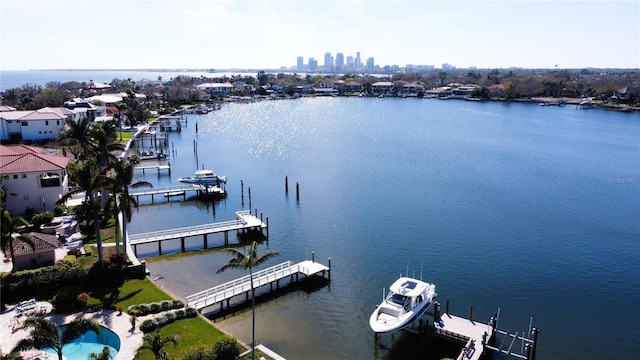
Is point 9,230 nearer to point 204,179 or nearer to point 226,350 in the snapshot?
point 226,350

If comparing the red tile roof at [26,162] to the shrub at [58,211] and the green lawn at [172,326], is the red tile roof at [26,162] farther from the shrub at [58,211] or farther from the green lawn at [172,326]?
the green lawn at [172,326]

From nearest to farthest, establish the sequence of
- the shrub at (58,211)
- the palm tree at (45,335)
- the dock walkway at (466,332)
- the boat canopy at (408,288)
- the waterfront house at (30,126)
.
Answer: the palm tree at (45,335), the dock walkway at (466,332), the boat canopy at (408,288), the shrub at (58,211), the waterfront house at (30,126)

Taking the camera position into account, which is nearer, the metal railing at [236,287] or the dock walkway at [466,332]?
the dock walkway at [466,332]

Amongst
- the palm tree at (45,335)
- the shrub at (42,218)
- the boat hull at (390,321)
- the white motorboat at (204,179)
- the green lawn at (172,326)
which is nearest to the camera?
the palm tree at (45,335)

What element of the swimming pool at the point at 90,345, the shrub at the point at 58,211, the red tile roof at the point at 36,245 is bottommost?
the swimming pool at the point at 90,345

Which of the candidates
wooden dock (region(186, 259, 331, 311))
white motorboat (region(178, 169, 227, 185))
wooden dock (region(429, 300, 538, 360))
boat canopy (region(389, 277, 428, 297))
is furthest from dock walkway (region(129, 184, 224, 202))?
wooden dock (region(429, 300, 538, 360))

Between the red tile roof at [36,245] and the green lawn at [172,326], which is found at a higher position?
the red tile roof at [36,245]

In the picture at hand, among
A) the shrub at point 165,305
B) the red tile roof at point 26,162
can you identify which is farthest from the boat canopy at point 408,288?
the red tile roof at point 26,162

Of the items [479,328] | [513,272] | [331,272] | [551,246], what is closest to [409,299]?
[479,328]

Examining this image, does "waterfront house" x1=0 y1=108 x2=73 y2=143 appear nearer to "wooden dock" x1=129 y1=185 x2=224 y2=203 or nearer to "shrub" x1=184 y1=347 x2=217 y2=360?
"wooden dock" x1=129 y1=185 x2=224 y2=203
